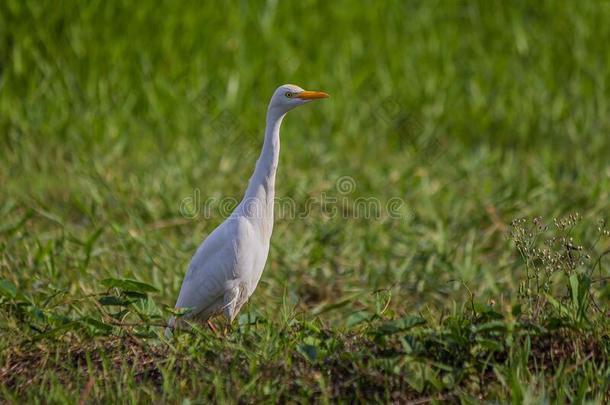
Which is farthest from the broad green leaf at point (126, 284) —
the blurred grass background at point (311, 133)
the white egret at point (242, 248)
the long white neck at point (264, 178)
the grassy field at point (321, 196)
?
the blurred grass background at point (311, 133)

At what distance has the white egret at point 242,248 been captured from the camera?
381 centimetres

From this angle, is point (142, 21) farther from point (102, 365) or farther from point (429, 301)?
point (102, 365)

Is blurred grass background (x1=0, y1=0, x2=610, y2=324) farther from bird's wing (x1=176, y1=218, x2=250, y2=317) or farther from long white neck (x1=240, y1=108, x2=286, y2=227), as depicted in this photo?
long white neck (x1=240, y1=108, x2=286, y2=227)

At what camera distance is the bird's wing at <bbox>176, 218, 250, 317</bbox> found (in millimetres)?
3795

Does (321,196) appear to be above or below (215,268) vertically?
below

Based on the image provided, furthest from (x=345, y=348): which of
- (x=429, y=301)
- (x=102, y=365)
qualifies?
(x=429, y=301)

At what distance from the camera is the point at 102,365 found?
3.39 m

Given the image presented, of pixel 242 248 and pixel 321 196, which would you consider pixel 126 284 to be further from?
pixel 321 196

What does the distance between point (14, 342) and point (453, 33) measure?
543 cm

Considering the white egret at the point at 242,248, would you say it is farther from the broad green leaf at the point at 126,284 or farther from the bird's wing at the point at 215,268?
the broad green leaf at the point at 126,284

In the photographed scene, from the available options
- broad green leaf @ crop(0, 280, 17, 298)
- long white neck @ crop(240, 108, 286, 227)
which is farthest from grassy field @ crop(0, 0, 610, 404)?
long white neck @ crop(240, 108, 286, 227)

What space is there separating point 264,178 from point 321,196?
6.85 ft

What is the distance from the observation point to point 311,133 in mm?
6969

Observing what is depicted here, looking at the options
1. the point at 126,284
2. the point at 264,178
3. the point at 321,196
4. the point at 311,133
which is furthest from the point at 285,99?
the point at 311,133
